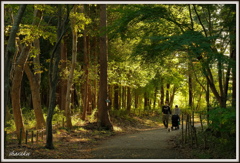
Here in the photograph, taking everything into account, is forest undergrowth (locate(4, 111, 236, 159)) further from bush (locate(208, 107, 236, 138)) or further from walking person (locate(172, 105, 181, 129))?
walking person (locate(172, 105, 181, 129))

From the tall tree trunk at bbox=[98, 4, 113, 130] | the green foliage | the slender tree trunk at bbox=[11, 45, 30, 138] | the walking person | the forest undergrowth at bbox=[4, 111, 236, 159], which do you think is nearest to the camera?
the green foliage

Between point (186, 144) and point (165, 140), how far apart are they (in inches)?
61.0

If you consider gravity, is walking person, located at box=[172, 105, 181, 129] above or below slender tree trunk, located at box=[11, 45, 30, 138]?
below

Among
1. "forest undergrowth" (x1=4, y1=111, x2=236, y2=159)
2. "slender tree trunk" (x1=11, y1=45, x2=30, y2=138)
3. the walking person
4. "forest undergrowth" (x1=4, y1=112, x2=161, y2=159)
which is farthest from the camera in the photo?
the walking person

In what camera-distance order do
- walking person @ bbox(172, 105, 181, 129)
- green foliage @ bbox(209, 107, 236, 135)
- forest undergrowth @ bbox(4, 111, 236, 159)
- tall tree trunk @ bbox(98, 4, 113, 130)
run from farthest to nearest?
tall tree trunk @ bbox(98, 4, 113, 130) < walking person @ bbox(172, 105, 181, 129) < forest undergrowth @ bbox(4, 111, 236, 159) < green foliage @ bbox(209, 107, 236, 135)

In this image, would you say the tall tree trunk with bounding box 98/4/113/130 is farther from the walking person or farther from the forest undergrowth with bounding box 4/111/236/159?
the walking person

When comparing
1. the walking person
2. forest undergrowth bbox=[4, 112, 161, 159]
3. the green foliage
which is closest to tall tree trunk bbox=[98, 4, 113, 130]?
forest undergrowth bbox=[4, 112, 161, 159]

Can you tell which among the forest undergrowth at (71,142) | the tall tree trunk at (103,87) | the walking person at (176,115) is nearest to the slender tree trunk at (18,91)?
the forest undergrowth at (71,142)

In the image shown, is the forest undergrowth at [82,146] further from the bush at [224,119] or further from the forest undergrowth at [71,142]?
the bush at [224,119]

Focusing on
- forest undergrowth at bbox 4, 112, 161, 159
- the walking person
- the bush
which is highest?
the bush

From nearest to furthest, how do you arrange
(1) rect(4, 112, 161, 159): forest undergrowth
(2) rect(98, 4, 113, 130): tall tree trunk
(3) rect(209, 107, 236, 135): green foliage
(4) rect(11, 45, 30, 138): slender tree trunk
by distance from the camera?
(3) rect(209, 107, 236, 135): green foliage < (1) rect(4, 112, 161, 159): forest undergrowth < (4) rect(11, 45, 30, 138): slender tree trunk < (2) rect(98, 4, 113, 130): tall tree trunk

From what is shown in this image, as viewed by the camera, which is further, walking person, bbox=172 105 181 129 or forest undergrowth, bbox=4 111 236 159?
walking person, bbox=172 105 181 129

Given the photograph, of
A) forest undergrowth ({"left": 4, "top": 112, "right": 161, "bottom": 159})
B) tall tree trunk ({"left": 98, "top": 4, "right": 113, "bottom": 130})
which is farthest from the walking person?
tall tree trunk ({"left": 98, "top": 4, "right": 113, "bottom": 130})

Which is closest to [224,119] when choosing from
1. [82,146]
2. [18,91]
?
[82,146]
